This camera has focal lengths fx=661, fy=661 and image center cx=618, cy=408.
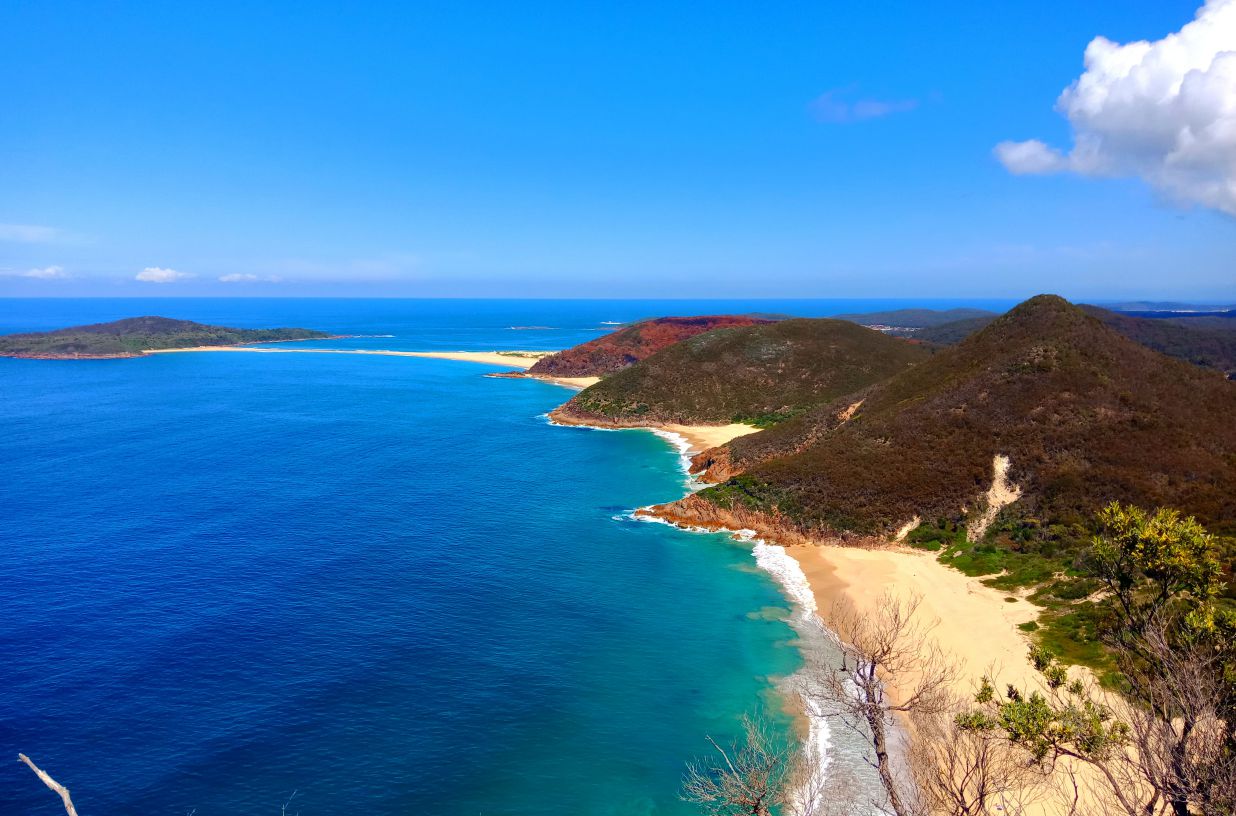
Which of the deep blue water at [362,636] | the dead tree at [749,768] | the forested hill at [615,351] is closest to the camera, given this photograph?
the dead tree at [749,768]

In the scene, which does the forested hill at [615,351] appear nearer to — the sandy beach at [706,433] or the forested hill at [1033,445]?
the sandy beach at [706,433]

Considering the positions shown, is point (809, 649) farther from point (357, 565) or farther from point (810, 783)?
point (357, 565)

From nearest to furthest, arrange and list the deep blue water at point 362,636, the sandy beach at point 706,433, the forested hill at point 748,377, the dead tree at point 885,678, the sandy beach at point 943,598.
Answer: the dead tree at point 885,678
the deep blue water at point 362,636
the sandy beach at point 943,598
the sandy beach at point 706,433
the forested hill at point 748,377

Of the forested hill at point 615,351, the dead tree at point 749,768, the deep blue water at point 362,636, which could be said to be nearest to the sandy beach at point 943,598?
the deep blue water at point 362,636

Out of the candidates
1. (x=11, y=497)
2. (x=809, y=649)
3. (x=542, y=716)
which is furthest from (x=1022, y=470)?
(x=11, y=497)

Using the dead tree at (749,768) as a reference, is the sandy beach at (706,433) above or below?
above

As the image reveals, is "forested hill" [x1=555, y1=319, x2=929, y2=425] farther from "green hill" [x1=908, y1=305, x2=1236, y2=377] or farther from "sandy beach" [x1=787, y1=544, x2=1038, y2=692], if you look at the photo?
"sandy beach" [x1=787, y1=544, x2=1038, y2=692]

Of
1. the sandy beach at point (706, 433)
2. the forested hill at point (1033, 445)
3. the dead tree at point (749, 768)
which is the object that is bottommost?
the dead tree at point (749, 768)
